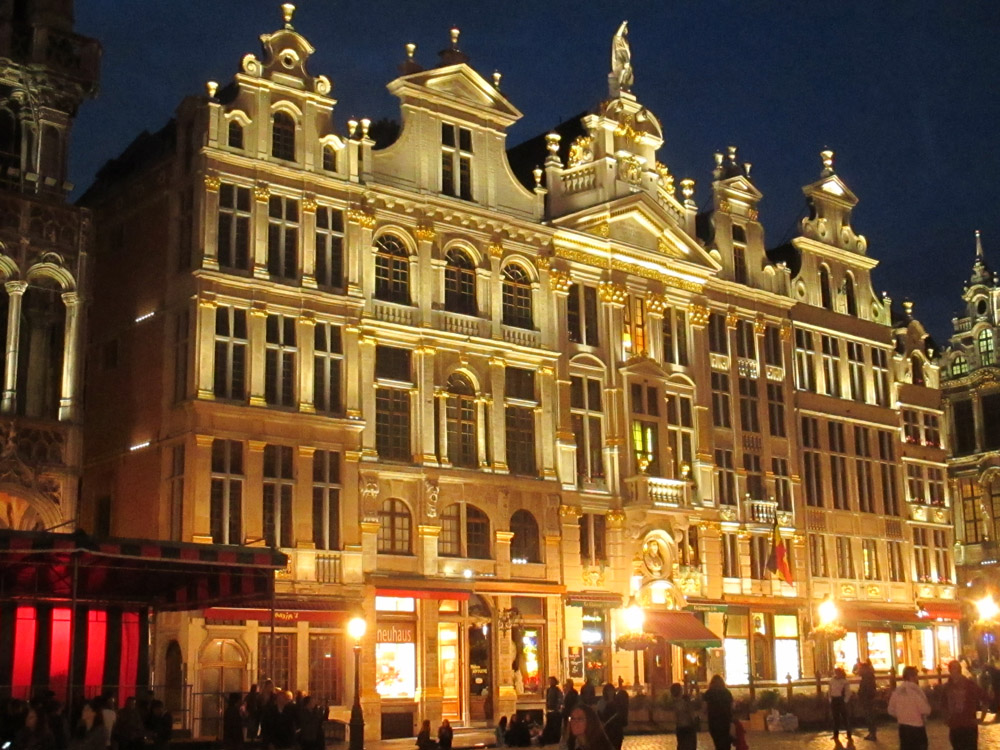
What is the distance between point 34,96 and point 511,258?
16065 millimetres

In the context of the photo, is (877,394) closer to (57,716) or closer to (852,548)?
(852,548)

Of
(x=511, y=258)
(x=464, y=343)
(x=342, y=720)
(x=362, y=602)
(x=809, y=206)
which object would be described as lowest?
(x=342, y=720)

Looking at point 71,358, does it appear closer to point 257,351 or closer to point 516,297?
point 257,351

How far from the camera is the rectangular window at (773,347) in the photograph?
52469mm

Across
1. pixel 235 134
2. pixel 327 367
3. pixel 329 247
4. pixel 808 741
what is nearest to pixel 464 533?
pixel 327 367

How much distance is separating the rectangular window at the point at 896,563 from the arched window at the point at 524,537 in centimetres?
1863

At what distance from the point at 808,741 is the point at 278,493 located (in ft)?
49.0

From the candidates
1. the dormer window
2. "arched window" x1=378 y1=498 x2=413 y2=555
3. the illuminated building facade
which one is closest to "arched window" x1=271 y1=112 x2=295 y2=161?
the illuminated building facade

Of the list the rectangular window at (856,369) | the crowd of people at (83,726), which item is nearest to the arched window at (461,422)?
the crowd of people at (83,726)

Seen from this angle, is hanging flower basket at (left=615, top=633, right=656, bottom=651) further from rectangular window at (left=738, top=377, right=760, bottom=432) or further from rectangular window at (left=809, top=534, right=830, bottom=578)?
rectangular window at (left=809, top=534, right=830, bottom=578)

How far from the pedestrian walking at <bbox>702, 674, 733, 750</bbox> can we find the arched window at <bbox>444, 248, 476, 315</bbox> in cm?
2095

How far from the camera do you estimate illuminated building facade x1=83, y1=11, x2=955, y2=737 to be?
3725cm

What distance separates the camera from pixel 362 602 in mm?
38000

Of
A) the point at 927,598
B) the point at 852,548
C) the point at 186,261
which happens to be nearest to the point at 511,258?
the point at 186,261
